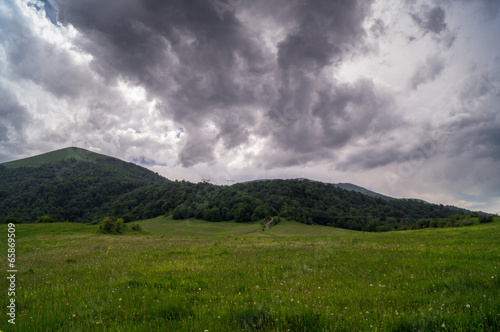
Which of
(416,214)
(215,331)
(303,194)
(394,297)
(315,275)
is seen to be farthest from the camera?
(303,194)

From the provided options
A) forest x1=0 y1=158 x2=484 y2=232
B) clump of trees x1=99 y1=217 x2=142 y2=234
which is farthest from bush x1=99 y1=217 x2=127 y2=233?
forest x1=0 y1=158 x2=484 y2=232

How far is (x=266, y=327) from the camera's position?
4164mm

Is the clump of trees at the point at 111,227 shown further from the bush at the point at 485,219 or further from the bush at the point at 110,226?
the bush at the point at 485,219

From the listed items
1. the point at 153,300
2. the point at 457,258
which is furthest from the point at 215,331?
the point at 457,258

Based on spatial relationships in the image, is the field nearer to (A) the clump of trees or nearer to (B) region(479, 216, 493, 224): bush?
(A) the clump of trees

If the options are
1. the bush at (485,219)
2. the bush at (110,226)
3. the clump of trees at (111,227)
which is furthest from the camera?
the bush at (485,219)

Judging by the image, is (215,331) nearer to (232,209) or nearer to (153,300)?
(153,300)

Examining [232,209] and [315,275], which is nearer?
[315,275]

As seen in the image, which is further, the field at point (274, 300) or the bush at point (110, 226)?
the bush at point (110, 226)

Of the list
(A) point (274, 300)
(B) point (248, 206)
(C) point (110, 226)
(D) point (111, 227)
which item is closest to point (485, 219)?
(A) point (274, 300)

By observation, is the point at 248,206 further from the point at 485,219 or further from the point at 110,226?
the point at 485,219

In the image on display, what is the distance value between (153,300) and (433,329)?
585cm

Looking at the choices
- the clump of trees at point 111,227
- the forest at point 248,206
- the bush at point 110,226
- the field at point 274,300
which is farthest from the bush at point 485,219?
the bush at point 110,226

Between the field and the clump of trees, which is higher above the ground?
the field
